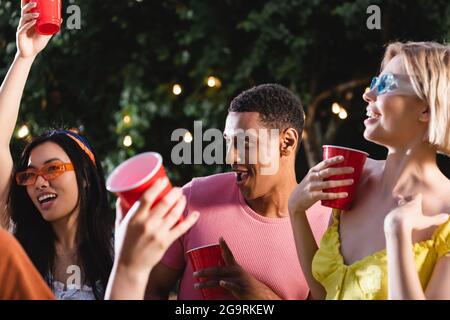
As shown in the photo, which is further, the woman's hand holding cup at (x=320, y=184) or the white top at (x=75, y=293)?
the white top at (x=75, y=293)

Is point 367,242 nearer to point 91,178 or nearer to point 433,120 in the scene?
point 433,120

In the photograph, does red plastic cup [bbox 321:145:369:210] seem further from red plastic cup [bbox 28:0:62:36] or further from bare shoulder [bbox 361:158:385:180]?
red plastic cup [bbox 28:0:62:36]

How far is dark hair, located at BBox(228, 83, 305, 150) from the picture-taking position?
97.0 inches

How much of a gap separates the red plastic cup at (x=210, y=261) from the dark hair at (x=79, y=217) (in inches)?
21.7

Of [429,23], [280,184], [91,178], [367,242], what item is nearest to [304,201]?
[367,242]

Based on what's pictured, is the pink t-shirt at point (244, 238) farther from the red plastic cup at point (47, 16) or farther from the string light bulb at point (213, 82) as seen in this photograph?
the string light bulb at point (213, 82)

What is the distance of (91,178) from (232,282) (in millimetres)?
788

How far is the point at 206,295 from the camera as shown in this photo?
203cm

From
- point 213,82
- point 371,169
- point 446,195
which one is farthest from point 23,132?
point 446,195

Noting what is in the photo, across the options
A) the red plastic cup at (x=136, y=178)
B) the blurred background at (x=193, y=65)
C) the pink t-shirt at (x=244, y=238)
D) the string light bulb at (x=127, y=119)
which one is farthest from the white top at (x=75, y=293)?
the string light bulb at (x=127, y=119)

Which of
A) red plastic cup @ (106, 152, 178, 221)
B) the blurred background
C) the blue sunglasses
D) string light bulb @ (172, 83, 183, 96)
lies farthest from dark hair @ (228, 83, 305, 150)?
string light bulb @ (172, 83, 183, 96)

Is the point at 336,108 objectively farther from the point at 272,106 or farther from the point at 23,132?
the point at 272,106

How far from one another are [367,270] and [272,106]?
0.85 m

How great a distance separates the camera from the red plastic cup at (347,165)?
6.39ft
